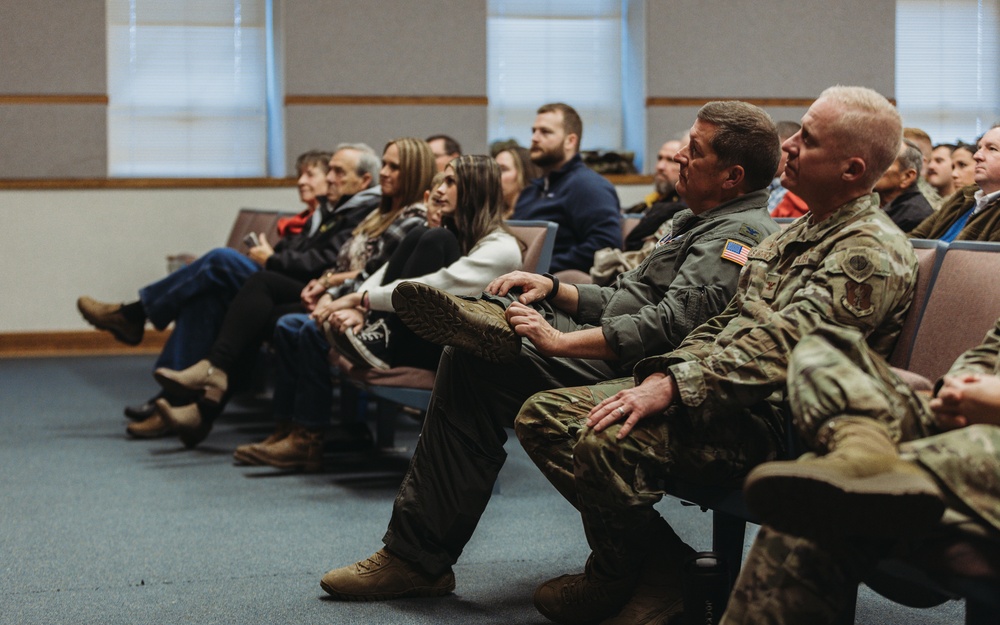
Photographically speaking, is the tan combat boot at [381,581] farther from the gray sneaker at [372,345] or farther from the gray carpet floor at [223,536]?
the gray sneaker at [372,345]

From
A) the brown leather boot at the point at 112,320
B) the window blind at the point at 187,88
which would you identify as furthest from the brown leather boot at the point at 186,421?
the window blind at the point at 187,88

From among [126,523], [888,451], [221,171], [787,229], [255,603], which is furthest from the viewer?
[221,171]

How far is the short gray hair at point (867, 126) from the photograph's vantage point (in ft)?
5.72

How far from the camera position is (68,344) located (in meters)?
6.71

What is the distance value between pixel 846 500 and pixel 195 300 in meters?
3.50

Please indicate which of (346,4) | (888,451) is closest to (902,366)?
(888,451)

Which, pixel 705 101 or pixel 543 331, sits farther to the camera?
pixel 705 101

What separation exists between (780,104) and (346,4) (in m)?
2.84

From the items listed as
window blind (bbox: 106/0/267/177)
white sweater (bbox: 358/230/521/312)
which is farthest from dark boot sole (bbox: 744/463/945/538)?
window blind (bbox: 106/0/267/177)

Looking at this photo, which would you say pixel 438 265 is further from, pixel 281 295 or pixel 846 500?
pixel 846 500

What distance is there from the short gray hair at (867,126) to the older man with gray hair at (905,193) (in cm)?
190

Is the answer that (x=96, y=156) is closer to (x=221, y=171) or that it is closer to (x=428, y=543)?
(x=221, y=171)

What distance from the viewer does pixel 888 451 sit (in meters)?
1.28

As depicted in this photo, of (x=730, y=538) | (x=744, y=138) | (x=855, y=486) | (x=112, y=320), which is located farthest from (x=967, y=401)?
(x=112, y=320)
